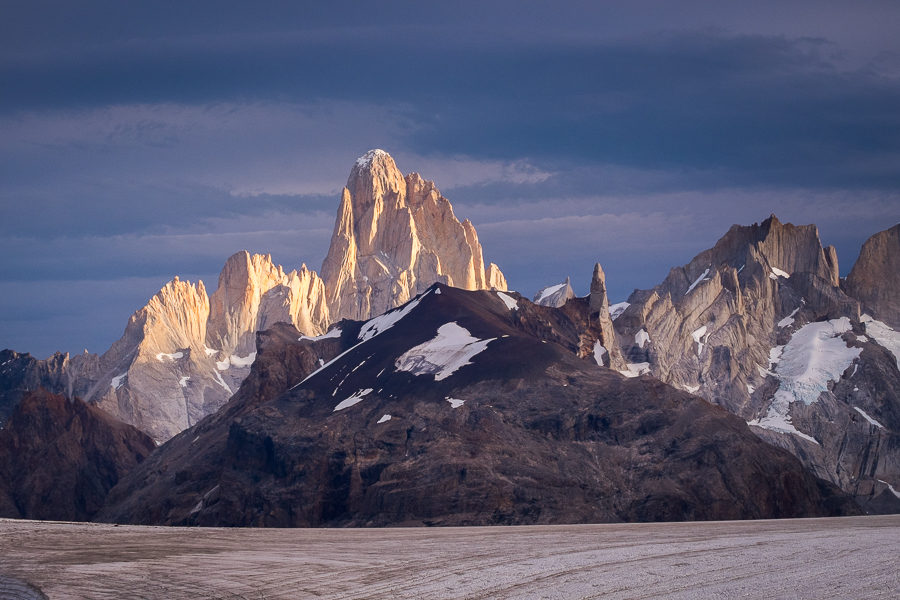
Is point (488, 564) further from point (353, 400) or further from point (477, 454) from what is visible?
point (353, 400)

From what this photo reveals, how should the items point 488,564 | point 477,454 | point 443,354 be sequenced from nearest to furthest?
point 488,564
point 477,454
point 443,354

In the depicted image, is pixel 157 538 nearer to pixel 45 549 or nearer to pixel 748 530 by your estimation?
pixel 45 549

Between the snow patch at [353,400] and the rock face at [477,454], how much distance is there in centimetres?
36

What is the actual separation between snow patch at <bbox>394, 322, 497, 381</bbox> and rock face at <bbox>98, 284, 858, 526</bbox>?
33 centimetres

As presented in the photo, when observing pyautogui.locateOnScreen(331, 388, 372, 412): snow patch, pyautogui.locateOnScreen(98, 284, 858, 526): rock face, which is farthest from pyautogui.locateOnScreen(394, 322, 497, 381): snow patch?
pyautogui.locateOnScreen(331, 388, 372, 412): snow patch

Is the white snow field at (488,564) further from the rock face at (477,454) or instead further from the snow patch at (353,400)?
the snow patch at (353,400)

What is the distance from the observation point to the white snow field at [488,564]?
4038 centimetres

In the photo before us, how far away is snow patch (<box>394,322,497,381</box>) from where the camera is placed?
173875 millimetres

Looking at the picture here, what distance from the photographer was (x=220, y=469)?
564 ft

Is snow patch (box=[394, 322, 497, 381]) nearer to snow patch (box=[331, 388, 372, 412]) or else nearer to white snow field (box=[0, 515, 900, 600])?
snow patch (box=[331, 388, 372, 412])

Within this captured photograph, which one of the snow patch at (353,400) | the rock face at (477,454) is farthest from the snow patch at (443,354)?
the snow patch at (353,400)

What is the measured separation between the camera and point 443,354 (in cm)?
17925

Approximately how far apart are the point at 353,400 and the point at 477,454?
3538 cm

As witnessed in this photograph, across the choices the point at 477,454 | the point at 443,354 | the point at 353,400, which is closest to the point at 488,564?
the point at 477,454
